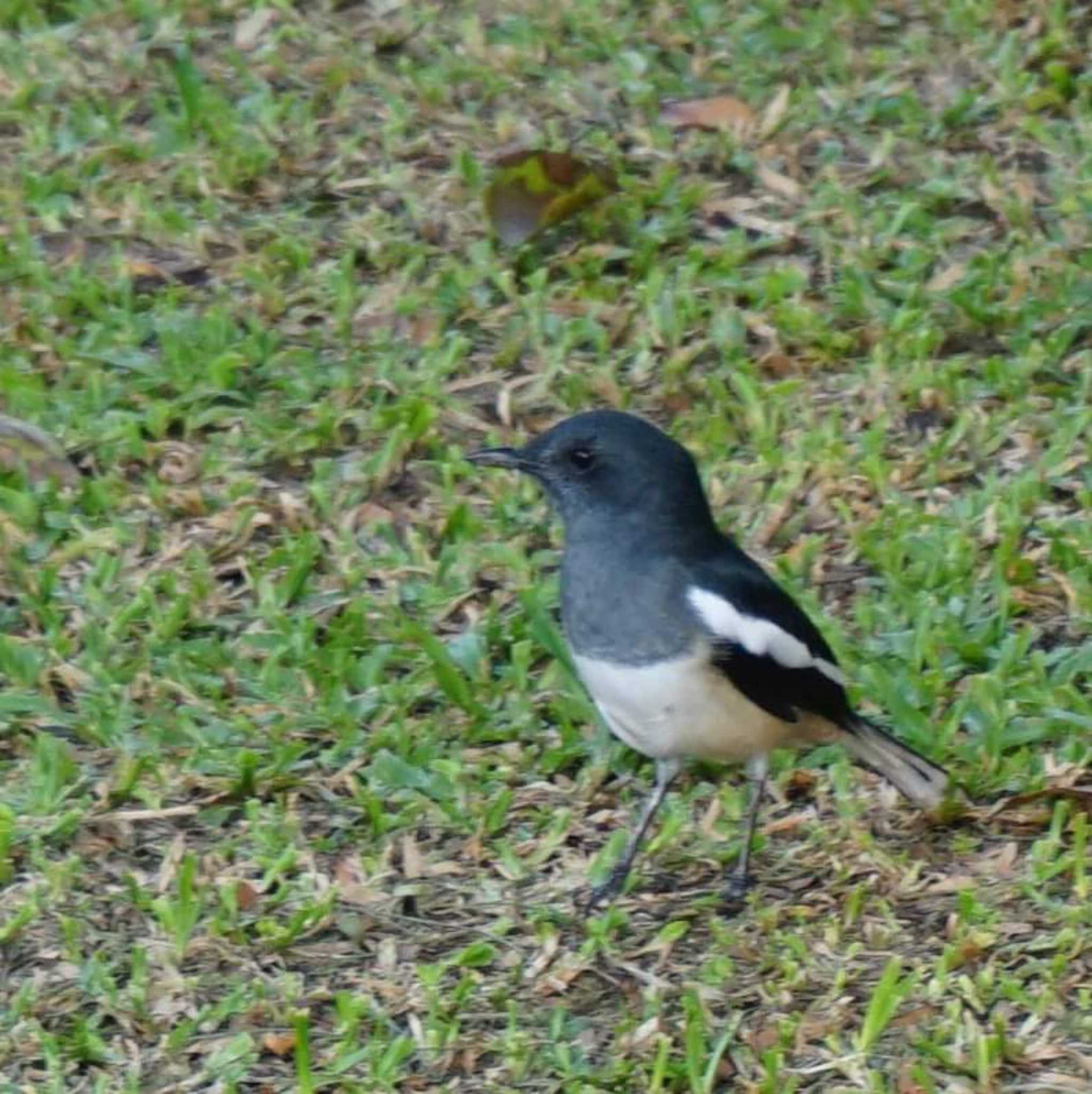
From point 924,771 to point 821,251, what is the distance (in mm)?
2617

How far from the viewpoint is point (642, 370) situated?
292 inches

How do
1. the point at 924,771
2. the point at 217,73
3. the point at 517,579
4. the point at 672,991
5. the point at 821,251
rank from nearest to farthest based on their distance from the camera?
the point at 672,991 < the point at 924,771 < the point at 517,579 < the point at 821,251 < the point at 217,73

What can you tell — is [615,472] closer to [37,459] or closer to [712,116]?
[37,459]

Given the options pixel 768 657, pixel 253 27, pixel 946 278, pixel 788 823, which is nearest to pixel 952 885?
pixel 788 823

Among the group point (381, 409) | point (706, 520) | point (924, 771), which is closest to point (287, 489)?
point (381, 409)

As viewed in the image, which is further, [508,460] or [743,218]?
[743,218]

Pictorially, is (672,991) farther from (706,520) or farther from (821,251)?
(821,251)

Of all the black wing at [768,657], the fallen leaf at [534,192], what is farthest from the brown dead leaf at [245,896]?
the fallen leaf at [534,192]

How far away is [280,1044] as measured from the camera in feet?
16.9

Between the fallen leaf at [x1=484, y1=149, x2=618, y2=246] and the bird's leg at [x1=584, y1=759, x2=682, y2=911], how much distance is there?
264 cm

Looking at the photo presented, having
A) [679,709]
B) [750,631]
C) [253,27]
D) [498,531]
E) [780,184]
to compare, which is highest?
[253,27]

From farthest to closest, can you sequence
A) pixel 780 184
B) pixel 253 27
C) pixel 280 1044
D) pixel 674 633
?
1. pixel 253 27
2. pixel 780 184
3. pixel 674 633
4. pixel 280 1044

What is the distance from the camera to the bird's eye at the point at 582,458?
227 inches

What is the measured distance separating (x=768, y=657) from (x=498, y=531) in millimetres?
1502
